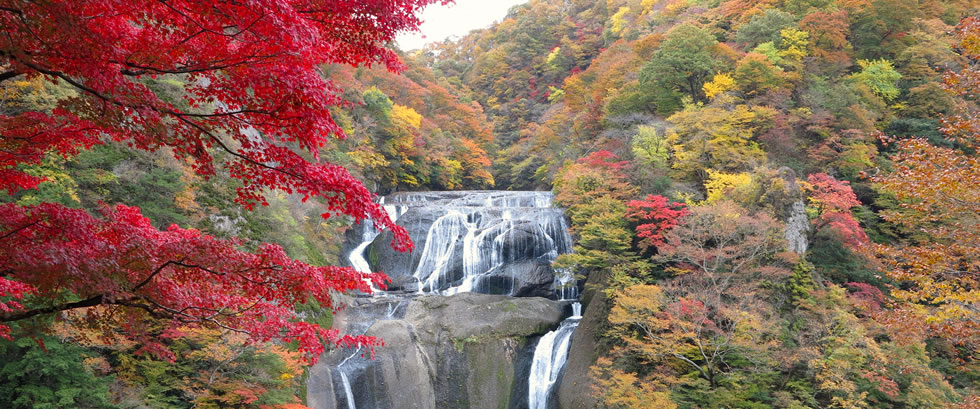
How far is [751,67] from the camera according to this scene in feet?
50.8

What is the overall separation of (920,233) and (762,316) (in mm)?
6763

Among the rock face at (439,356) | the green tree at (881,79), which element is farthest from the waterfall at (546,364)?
the green tree at (881,79)

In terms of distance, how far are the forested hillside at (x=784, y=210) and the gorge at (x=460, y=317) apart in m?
1.40

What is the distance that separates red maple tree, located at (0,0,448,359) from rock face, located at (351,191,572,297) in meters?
12.3

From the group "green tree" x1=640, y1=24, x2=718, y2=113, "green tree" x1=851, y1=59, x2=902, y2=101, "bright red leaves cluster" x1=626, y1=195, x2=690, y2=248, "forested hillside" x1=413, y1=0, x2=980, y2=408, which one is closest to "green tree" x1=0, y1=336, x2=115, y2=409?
"forested hillside" x1=413, y1=0, x2=980, y2=408

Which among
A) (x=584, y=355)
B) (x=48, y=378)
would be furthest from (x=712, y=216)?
(x=48, y=378)

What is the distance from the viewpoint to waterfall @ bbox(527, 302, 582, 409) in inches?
506

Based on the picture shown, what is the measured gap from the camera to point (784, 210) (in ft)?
38.6

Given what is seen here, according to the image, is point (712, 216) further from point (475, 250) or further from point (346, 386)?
point (346, 386)

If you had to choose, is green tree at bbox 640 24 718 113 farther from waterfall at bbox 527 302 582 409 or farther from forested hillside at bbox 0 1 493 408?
forested hillside at bbox 0 1 493 408

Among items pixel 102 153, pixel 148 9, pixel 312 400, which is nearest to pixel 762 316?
pixel 312 400

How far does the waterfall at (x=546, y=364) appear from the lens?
12.9 m

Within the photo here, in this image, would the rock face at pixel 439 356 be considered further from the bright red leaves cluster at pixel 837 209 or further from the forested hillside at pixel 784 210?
the bright red leaves cluster at pixel 837 209

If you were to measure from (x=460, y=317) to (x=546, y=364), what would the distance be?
2.98 metres
